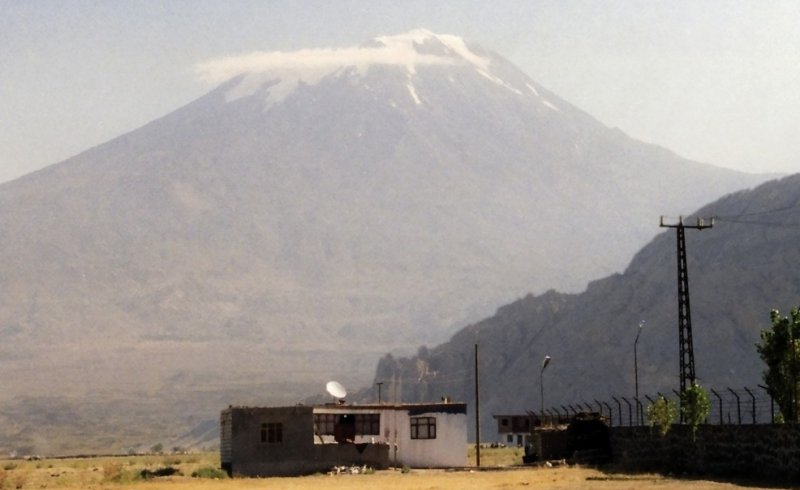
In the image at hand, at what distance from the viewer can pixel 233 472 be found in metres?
88.0

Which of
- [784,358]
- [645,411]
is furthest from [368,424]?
[645,411]

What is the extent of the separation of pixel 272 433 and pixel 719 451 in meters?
32.7

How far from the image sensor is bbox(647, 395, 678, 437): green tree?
7188 centimetres

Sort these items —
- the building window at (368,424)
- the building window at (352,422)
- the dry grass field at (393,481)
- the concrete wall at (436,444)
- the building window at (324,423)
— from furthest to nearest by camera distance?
the concrete wall at (436,444)
the building window at (368,424)
the building window at (352,422)
the building window at (324,423)
the dry grass field at (393,481)

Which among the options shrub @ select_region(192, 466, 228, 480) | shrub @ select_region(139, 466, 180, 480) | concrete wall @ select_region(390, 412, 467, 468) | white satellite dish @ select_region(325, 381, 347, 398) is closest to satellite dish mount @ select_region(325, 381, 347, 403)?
white satellite dish @ select_region(325, 381, 347, 398)

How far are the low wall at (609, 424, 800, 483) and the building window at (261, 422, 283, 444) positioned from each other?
21.3m

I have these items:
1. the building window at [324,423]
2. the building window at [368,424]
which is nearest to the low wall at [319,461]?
the building window at [368,424]

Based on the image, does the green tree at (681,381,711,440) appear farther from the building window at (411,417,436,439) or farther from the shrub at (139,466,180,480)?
the shrub at (139,466,180,480)

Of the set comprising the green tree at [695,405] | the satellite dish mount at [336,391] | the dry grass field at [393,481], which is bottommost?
the dry grass field at [393,481]

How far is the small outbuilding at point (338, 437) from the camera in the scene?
292 feet

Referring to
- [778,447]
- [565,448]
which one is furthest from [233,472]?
[778,447]

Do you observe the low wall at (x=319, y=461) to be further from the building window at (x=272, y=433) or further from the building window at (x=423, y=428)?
the building window at (x=423, y=428)

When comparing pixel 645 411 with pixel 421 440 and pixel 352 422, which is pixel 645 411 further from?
pixel 352 422

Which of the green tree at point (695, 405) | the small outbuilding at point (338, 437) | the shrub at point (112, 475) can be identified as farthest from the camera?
the small outbuilding at point (338, 437)
